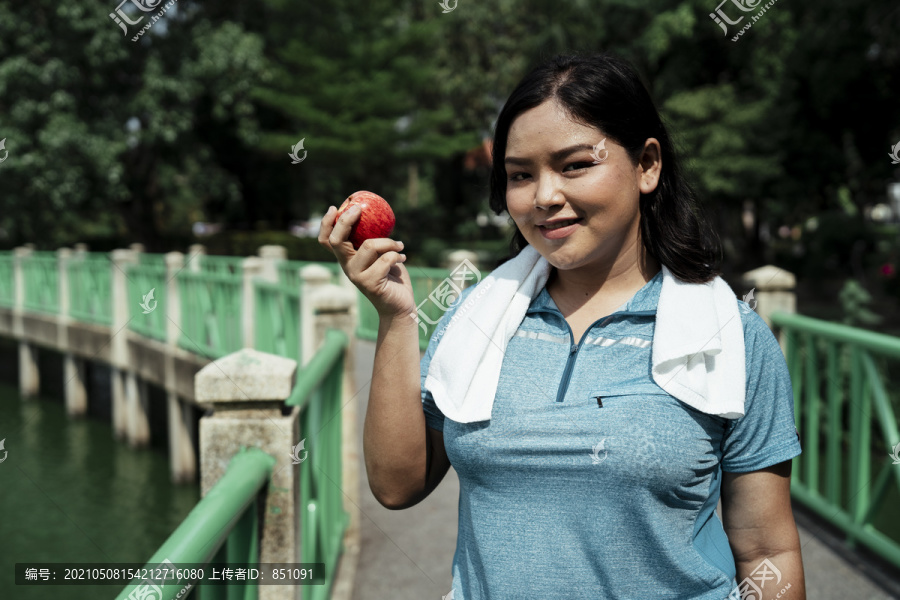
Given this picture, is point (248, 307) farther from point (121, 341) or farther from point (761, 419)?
point (761, 419)

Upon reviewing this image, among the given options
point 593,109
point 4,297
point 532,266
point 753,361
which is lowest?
point 4,297

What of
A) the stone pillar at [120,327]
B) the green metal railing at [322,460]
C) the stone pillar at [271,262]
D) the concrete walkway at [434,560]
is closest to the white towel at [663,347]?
the green metal railing at [322,460]

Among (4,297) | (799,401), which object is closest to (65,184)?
(4,297)

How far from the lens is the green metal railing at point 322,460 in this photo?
9.01 feet

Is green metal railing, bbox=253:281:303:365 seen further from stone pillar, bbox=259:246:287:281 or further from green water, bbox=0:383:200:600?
green water, bbox=0:383:200:600

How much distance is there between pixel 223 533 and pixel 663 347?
37.7 inches

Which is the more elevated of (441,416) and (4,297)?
(441,416)

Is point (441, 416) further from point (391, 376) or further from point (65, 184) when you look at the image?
point (65, 184)

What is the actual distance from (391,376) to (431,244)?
69.2 feet

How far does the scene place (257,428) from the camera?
7.11 ft

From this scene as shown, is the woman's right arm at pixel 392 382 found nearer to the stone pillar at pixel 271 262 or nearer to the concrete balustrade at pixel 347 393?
the concrete balustrade at pixel 347 393

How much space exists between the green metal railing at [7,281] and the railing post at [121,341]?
5.29 meters

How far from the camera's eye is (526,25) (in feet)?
76.3

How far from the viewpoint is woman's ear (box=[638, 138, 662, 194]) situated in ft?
5.11
